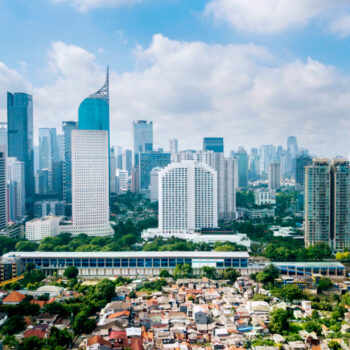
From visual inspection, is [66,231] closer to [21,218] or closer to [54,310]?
[21,218]

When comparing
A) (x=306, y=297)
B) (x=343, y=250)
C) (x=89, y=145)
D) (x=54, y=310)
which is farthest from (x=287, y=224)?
(x=54, y=310)

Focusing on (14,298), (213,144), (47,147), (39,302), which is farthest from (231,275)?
(47,147)

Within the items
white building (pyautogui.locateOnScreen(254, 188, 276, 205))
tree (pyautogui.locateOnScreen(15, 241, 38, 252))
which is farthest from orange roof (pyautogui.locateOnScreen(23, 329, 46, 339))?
white building (pyautogui.locateOnScreen(254, 188, 276, 205))

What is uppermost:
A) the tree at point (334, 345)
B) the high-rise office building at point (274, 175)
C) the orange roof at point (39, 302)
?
the high-rise office building at point (274, 175)

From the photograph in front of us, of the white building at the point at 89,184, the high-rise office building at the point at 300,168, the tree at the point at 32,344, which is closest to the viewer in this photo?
the tree at the point at 32,344

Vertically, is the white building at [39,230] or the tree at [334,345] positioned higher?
the white building at [39,230]

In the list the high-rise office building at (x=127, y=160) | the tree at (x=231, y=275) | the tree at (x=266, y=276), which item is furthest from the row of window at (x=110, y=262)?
the high-rise office building at (x=127, y=160)

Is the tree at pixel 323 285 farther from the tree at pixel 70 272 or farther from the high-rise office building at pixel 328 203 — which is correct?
the tree at pixel 70 272
